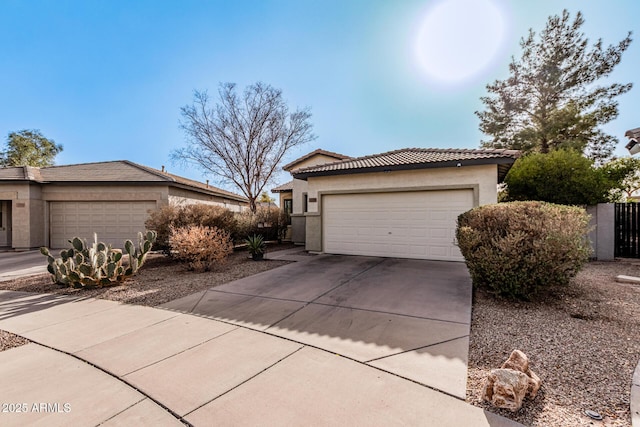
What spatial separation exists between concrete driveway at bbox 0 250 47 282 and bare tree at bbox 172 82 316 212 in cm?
849

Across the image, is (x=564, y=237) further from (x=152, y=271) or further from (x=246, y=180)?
Result: (x=246, y=180)

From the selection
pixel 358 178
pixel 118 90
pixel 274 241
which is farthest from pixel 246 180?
pixel 358 178

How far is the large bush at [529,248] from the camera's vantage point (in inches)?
185

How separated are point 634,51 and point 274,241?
23.6 meters

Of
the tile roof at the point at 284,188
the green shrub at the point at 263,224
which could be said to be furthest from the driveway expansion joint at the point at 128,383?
the tile roof at the point at 284,188

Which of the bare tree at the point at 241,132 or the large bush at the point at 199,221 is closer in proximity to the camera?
the large bush at the point at 199,221

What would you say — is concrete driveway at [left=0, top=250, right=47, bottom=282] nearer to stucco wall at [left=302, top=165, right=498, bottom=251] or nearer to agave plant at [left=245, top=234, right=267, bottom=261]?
agave plant at [left=245, top=234, right=267, bottom=261]

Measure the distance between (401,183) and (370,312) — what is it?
648 centimetres

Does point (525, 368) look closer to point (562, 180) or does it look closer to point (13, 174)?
point (562, 180)

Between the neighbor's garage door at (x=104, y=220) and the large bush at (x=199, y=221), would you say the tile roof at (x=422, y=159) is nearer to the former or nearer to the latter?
the large bush at (x=199, y=221)

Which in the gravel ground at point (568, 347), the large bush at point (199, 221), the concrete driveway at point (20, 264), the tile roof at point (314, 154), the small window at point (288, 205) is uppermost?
the tile roof at point (314, 154)

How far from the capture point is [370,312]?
4.71 metres

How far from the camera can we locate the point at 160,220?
405 inches

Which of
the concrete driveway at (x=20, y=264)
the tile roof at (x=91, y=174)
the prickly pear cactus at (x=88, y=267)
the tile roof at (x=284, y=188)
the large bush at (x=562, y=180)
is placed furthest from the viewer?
the tile roof at (x=284, y=188)
